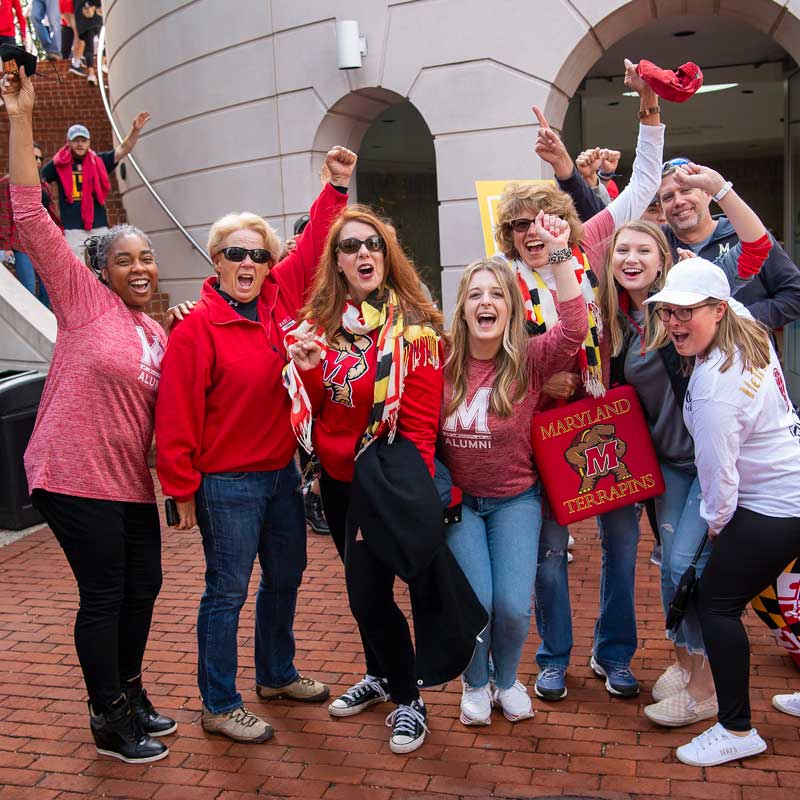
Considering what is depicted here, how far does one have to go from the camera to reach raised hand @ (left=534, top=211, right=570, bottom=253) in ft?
12.3

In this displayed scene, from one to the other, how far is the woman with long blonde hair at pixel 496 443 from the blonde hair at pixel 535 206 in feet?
0.80

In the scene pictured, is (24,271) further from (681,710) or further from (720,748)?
(720,748)

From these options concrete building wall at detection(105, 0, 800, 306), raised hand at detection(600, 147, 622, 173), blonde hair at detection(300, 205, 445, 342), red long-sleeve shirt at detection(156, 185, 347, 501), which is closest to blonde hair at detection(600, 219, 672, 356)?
blonde hair at detection(300, 205, 445, 342)

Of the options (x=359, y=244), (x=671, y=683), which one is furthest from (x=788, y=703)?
(x=359, y=244)

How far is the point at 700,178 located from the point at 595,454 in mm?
1235

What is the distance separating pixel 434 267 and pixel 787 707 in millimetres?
13503

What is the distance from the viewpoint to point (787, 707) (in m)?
4.00

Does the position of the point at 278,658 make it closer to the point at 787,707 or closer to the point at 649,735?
the point at 649,735

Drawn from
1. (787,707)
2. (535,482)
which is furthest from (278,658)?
(787,707)

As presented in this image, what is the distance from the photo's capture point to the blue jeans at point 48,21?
1525 centimetres

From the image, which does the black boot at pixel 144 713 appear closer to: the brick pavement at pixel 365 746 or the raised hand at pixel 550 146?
the brick pavement at pixel 365 746

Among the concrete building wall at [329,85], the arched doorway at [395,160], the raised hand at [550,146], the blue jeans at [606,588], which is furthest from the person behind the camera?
the arched doorway at [395,160]

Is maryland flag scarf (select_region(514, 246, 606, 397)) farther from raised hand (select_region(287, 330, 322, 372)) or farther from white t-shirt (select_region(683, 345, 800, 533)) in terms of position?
raised hand (select_region(287, 330, 322, 372))

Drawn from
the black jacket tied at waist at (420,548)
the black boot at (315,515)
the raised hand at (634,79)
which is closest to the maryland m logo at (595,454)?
the black jacket tied at waist at (420,548)
